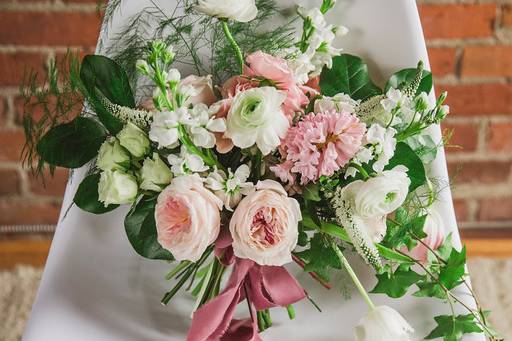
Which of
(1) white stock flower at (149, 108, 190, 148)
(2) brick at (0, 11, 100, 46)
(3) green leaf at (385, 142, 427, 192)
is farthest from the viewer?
(2) brick at (0, 11, 100, 46)

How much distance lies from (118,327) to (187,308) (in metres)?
0.10

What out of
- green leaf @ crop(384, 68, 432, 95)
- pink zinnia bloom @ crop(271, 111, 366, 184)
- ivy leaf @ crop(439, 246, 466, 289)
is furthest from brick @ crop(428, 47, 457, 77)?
pink zinnia bloom @ crop(271, 111, 366, 184)

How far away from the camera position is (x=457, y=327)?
808mm

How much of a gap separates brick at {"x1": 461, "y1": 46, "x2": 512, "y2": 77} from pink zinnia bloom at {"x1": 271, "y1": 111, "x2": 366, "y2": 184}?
842mm


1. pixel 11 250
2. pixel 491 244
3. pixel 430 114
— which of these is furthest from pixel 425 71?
pixel 11 250

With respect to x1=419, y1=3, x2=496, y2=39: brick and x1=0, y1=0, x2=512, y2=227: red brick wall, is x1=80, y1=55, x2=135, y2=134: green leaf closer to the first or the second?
x1=0, y1=0, x2=512, y2=227: red brick wall

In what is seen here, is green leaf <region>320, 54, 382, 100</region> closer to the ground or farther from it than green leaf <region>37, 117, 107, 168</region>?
farther from it

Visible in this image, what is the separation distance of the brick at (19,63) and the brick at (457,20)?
75cm

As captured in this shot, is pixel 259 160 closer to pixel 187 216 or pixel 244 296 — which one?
pixel 187 216

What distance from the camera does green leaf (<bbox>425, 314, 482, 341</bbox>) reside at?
0.81 meters

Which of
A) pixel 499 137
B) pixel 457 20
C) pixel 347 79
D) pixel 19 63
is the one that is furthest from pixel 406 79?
pixel 19 63

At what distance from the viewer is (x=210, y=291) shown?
0.84m

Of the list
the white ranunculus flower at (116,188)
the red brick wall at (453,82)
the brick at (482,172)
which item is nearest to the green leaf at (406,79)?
the white ranunculus flower at (116,188)

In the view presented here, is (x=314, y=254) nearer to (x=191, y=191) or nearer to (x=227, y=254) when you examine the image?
(x=227, y=254)
